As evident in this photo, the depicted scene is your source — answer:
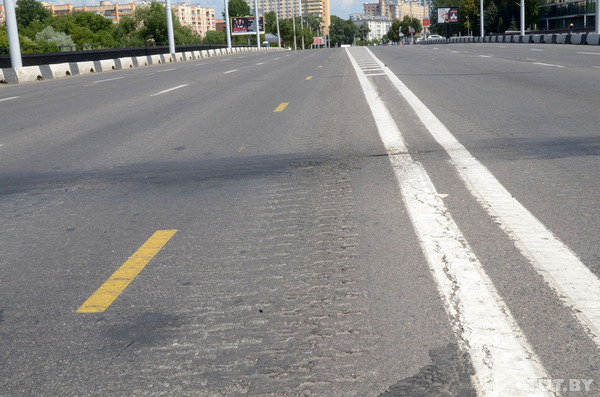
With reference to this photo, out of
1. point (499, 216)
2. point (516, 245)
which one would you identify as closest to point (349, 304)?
point (516, 245)

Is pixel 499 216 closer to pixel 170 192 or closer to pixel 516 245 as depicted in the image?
pixel 516 245

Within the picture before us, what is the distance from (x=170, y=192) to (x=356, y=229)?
6.49ft

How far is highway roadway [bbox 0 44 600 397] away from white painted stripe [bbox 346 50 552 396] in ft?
0.03

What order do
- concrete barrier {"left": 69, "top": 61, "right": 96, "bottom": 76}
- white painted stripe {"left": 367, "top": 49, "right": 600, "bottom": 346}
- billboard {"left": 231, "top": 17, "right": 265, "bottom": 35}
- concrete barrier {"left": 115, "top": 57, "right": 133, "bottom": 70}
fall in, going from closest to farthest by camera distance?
white painted stripe {"left": 367, "top": 49, "right": 600, "bottom": 346}, concrete barrier {"left": 69, "top": 61, "right": 96, "bottom": 76}, concrete barrier {"left": 115, "top": 57, "right": 133, "bottom": 70}, billboard {"left": 231, "top": 17, "right": 265, "bottom": 35}

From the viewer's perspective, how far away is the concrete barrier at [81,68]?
30027 millimetres

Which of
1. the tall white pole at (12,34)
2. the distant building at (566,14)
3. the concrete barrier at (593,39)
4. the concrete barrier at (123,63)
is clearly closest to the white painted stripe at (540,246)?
the tall white pole at (12,34)

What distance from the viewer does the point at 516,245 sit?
3.81 m

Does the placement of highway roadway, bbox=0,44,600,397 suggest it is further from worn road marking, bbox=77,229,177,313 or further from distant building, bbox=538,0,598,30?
distant building, bbox=538,0,598,30

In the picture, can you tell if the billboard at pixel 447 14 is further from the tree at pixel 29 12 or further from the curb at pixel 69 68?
the tree at pixel 29 12

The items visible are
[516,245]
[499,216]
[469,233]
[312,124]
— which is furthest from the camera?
[312,124]

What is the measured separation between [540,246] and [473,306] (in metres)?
0.96

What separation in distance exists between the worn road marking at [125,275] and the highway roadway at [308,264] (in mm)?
13

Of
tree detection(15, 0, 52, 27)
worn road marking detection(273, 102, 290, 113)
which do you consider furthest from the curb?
tree detection(15, 0, 52, 27)

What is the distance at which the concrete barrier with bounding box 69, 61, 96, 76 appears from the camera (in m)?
30.0
